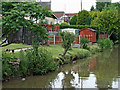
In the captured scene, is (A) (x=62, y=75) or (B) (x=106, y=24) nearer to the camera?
(A) (x=62, y=75)

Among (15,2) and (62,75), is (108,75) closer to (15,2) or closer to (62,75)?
(62,75)

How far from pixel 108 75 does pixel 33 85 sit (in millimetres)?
2902

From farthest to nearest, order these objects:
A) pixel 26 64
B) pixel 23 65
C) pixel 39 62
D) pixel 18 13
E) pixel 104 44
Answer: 1. pixel 104 44
2. pixel 39 62
3. pixel 26 64
4. pixel 23 65
5. pixel 18 13

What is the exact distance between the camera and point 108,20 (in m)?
23.1

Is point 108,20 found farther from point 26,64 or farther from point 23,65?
point 23,65

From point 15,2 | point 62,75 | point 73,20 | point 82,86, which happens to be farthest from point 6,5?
point 73,20

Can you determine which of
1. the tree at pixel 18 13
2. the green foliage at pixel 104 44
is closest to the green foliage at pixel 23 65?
the tree at pixel 18 13

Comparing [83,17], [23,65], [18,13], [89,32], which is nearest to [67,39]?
[23,65]

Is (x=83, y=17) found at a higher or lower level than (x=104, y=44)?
higher

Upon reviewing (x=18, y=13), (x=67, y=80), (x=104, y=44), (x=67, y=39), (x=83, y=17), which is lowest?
(x=104, y=44)

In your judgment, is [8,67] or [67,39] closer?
[8,67]

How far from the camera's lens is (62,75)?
7441mm

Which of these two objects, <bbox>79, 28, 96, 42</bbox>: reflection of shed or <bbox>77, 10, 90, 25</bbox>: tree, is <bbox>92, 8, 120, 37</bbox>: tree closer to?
<bbox>77, 10, 90, 25</bbox>: tree

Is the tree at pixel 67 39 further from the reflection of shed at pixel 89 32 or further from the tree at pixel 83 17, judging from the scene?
the reflection of shed at pixel 89 32
